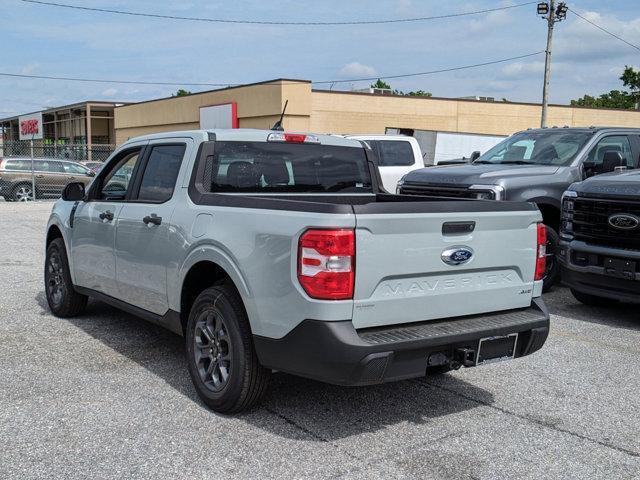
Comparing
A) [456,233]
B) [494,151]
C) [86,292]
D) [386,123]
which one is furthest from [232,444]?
[386,123]

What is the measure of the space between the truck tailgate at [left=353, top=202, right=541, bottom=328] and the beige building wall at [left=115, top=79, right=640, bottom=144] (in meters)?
32.5

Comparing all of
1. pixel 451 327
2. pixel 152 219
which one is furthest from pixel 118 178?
pixel 451 327

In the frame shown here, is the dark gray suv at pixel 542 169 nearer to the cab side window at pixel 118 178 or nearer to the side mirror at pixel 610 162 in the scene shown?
the side mirror at pixel 610 162

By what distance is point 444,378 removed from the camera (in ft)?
17.6

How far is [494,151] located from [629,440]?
670 cm

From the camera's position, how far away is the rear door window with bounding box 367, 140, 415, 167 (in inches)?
593

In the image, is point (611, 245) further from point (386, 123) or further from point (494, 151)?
point (386, 123)

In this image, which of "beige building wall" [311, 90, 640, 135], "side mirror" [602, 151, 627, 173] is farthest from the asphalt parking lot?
"beige building wall" [311, 90, 640, 135]

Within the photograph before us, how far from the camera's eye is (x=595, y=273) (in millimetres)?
7340

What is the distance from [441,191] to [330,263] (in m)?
5.53

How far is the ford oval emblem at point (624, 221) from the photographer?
6961mm

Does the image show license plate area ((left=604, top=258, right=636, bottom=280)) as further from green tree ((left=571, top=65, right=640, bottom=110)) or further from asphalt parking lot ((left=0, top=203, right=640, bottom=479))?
green tree ((left=571, top=65, right=640, bottom=110))

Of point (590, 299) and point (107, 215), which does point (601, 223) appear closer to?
point (590, 299)

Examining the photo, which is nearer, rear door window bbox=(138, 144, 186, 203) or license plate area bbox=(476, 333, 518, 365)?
license plate area bbox=(476, 333, 518, 365)
